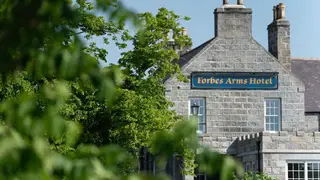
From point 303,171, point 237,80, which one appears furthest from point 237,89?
point 303,171

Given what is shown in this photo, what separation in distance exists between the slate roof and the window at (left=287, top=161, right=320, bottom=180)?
677cm

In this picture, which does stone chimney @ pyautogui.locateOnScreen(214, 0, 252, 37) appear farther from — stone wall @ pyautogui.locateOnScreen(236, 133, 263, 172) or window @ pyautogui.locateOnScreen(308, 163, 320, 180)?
window @ pyautogui.locateOnScreen(308, 163, 320, 180)

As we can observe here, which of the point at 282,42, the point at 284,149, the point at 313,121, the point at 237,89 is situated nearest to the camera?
the point at 284,149

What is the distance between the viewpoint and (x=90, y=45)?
26.3 meters

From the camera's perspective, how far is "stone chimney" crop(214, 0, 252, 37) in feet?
126

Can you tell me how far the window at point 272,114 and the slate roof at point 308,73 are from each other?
1.56 m

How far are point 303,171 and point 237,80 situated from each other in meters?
7.10

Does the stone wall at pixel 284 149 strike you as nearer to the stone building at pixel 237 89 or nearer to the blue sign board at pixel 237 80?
the stone building at pixel 237 89

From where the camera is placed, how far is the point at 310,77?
41219 mm

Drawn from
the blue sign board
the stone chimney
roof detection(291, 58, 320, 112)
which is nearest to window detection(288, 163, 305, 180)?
the blue sign board

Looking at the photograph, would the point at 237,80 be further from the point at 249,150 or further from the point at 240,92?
the point at 249,150

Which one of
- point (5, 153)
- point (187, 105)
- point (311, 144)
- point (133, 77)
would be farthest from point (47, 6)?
point (187, 105)

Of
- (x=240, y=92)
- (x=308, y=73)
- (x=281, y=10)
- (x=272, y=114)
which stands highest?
(x=281, y=10)

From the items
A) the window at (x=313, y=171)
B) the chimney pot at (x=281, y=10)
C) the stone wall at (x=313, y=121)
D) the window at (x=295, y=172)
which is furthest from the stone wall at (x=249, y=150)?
the chimney pot at (x=281, y=10)
